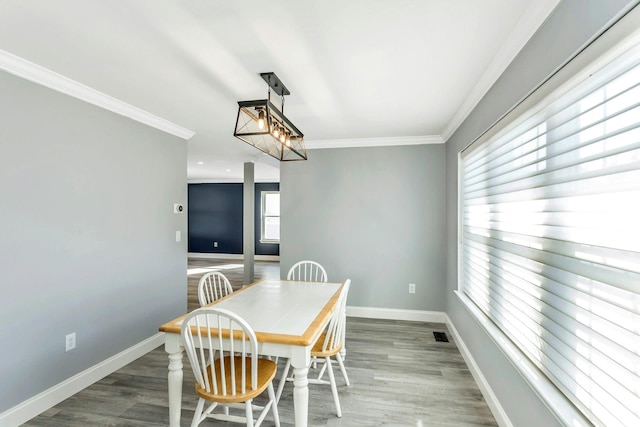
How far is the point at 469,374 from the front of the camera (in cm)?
273

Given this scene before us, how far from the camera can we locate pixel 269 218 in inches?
368

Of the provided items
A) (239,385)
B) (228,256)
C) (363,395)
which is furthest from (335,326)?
(228,256)

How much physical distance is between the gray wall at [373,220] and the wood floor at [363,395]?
3.01 ft

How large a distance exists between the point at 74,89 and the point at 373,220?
3.31 meters

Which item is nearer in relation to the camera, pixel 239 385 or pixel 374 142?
pixel 239 385

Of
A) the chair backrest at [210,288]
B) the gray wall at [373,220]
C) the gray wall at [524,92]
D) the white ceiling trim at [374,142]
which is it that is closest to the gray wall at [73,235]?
the chair backrest at [210,288]

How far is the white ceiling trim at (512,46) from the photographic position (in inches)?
57.4

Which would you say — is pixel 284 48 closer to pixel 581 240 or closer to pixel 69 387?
pixel 581 240

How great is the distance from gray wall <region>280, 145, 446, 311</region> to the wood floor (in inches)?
36.2

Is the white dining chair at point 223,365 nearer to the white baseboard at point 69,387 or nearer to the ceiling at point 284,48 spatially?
the white baseboard at point 69,387

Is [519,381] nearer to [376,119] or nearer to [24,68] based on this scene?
[376,119]

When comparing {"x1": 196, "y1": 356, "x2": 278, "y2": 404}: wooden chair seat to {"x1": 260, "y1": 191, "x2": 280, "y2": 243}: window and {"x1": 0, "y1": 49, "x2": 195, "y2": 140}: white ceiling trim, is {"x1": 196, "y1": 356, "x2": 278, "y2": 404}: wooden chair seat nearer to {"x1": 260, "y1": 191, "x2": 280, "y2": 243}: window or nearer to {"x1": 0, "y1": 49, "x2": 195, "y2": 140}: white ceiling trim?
{"x1": 0, "y1": 49, "x2": 195, "y2": 140}: white ceiling trim

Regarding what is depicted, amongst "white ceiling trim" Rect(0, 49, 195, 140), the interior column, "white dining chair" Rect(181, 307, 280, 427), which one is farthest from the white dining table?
the interior column

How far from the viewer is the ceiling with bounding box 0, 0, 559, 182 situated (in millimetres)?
1533
